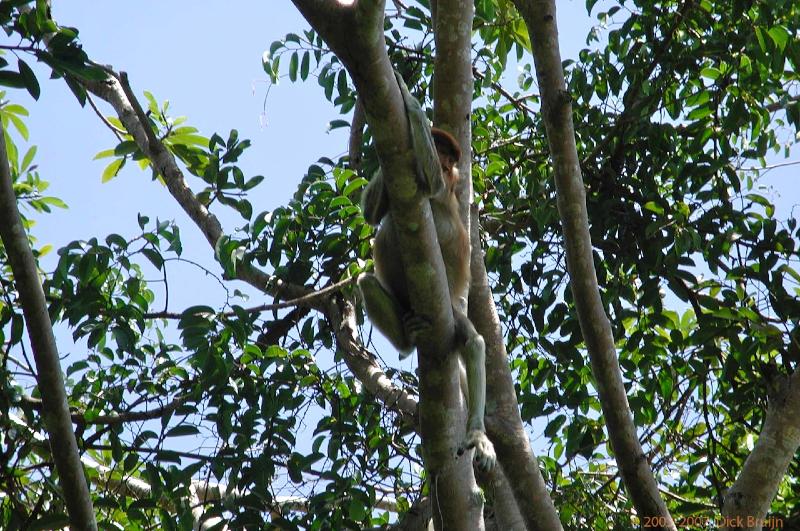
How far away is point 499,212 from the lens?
7496 millimetres

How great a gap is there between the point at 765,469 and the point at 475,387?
1.96m

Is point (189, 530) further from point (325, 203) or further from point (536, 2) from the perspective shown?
point (536, 2)

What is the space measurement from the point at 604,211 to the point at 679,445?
1.85m

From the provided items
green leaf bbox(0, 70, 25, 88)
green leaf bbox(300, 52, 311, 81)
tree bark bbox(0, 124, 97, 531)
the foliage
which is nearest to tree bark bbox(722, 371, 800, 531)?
the foliage

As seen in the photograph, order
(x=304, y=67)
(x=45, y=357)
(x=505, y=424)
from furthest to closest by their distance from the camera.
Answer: (x=304, y=67) < (x=505, y=424) < (x=45, y=357)

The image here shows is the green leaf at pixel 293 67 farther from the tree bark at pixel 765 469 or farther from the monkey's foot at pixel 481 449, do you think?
the tree bark at pixel 765 469

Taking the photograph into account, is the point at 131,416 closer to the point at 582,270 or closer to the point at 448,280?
the point at 448,280

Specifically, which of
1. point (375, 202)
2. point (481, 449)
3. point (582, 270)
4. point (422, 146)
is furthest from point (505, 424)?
point (422, 146)

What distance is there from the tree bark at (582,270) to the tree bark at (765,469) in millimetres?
531

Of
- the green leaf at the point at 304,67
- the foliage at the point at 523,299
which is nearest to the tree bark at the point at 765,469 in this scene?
the foliage at the point at 523,299

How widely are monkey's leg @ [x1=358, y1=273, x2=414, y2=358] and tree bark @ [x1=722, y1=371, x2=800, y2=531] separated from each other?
219 centimetres

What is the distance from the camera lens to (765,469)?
17.9ft

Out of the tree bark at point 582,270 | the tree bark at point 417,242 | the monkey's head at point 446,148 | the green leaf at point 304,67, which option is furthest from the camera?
the green leaf at point 304,67

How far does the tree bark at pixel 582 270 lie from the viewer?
206 inches
